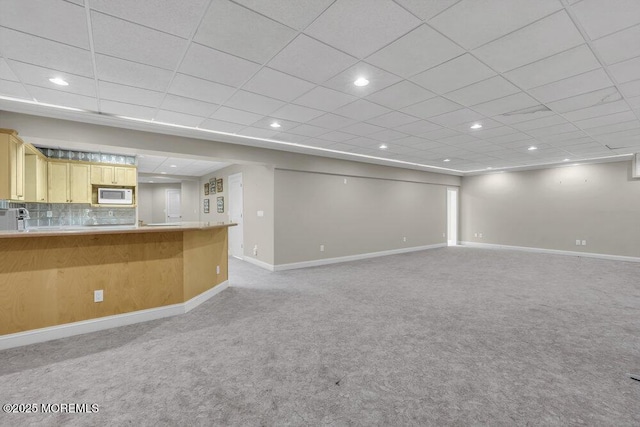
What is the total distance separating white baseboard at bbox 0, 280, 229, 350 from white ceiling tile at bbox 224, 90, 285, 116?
2.60 metres

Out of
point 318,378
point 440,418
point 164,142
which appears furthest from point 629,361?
point 164,142

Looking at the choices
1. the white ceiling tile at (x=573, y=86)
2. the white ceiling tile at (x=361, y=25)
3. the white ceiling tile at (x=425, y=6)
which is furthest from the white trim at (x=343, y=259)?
the white ceiling tile at (x=425, y=6)

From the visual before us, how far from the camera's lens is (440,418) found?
5.77 ft

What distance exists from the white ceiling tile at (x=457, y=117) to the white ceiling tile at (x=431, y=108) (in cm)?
14

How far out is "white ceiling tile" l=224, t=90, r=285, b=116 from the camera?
3369mm

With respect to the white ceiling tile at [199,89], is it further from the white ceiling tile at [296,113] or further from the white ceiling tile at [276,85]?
the white ceiling tile at [296,113]

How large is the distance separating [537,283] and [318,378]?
4797 millimetres

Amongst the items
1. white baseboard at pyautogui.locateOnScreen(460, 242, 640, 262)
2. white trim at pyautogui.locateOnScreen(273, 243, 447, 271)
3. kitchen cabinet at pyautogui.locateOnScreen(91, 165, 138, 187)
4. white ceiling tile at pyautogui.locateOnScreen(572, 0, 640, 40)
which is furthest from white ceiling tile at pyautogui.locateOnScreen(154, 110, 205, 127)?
white baseboard at pyautogui.locateOnScreen(460, 242, 640, 262)

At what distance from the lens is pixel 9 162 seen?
3.50 m

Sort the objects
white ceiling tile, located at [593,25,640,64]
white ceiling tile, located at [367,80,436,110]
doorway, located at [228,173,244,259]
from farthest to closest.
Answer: doorway, located at [228,173,244,259] < white ceiling tile, located at [367,80,436,110] < white ceiling tile, located at [593,25,640,64]

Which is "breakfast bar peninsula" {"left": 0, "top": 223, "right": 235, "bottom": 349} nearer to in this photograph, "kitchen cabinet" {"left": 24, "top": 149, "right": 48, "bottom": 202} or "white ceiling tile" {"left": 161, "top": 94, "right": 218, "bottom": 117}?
"white ceiling tile" {"left": 161, "top": 94, "right": 218, "bottom": 117}

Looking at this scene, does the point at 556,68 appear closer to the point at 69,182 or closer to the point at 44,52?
the point at 44,52

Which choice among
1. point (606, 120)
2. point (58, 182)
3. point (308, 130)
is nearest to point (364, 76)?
point (308, 130)

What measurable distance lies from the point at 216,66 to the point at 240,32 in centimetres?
63
